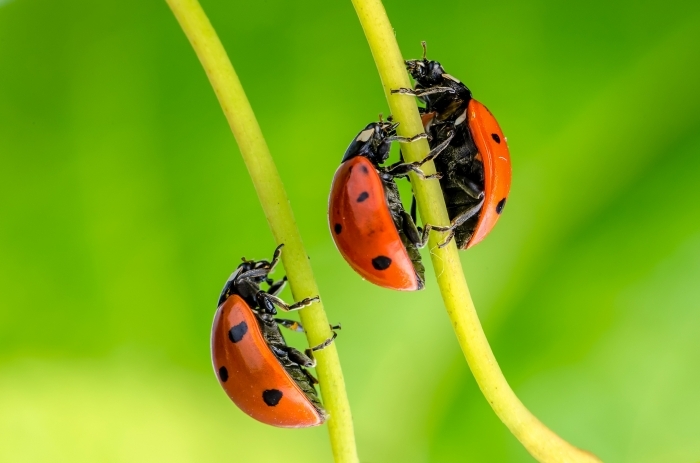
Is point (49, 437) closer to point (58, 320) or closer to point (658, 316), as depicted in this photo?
point (58, 320)

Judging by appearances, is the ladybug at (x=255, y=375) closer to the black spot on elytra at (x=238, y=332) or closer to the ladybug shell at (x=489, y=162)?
the black spot on elytra at (x=238, y=332)

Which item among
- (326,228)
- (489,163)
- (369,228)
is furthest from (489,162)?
(326,228)

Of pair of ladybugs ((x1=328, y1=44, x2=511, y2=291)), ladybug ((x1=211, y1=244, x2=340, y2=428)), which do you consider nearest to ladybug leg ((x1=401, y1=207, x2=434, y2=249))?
pair of ladybugs ((x1=328, y1=44, x2=511, y2=291))

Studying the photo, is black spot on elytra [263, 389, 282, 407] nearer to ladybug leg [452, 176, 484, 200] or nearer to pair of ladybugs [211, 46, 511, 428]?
pair of ladybugs [211, 46, 511, 428]

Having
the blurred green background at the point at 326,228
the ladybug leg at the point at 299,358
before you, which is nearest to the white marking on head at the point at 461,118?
the blurred green background at the point at 326,228

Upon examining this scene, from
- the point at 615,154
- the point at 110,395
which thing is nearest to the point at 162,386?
the point at 110,395

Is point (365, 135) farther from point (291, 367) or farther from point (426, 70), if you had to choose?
point (291, 367)

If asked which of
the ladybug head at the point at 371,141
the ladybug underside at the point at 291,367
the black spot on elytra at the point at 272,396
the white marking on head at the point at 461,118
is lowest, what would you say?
the black spot on elytra at the point at 272,396
